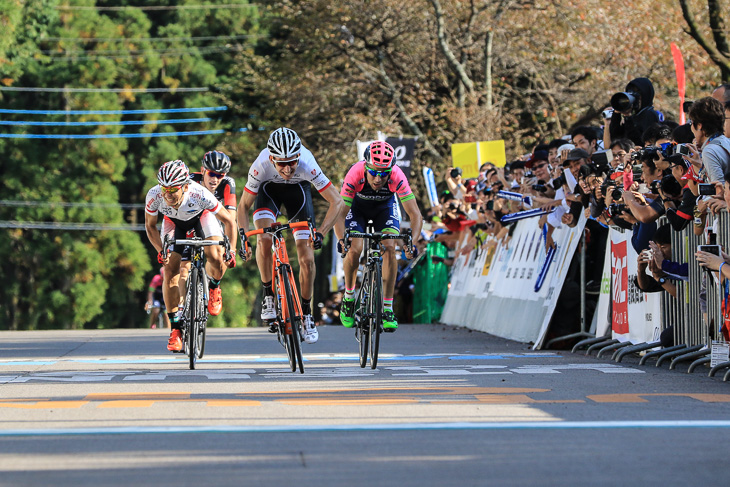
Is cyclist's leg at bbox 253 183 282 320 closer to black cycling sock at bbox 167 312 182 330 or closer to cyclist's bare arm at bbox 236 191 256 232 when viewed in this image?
cyclist's bare arm at bbox 236 191 256 232

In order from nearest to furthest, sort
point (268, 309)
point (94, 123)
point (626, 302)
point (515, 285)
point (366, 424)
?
point (366, 424) < point (268, 309) < point (626, 302) < point (515, 285) < point (94, 123)

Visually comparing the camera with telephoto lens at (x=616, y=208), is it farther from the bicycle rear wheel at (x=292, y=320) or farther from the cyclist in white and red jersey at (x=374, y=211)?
the bicycle rear wheel at (x=292, y=320)

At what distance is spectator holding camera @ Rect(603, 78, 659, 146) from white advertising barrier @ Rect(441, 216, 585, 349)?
1.10 metres

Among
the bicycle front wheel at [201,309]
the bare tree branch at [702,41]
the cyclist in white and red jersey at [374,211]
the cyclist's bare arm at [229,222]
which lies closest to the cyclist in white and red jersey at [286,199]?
the cyclist in white and red jersey at [374,211]

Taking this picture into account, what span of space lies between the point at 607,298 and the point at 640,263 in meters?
2.31

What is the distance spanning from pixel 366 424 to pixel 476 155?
17.1 m

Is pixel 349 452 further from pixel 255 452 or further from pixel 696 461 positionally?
pixel 696 461

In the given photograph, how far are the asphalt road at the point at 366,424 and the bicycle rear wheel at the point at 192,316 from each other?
0.18m

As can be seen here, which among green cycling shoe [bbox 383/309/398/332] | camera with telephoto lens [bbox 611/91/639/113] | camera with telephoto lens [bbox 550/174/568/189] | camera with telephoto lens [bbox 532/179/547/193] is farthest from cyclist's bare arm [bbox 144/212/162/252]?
camera with telephoto lens [bbox 532/179/547/193]

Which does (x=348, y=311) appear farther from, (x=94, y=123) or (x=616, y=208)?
(x=94, y=123)

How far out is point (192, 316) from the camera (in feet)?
40.7

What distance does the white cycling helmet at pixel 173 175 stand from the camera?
484 inches

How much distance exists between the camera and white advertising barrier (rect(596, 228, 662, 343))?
13.0 m

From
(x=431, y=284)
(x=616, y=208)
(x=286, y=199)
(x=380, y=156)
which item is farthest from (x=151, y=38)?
(x=380, y=156)
